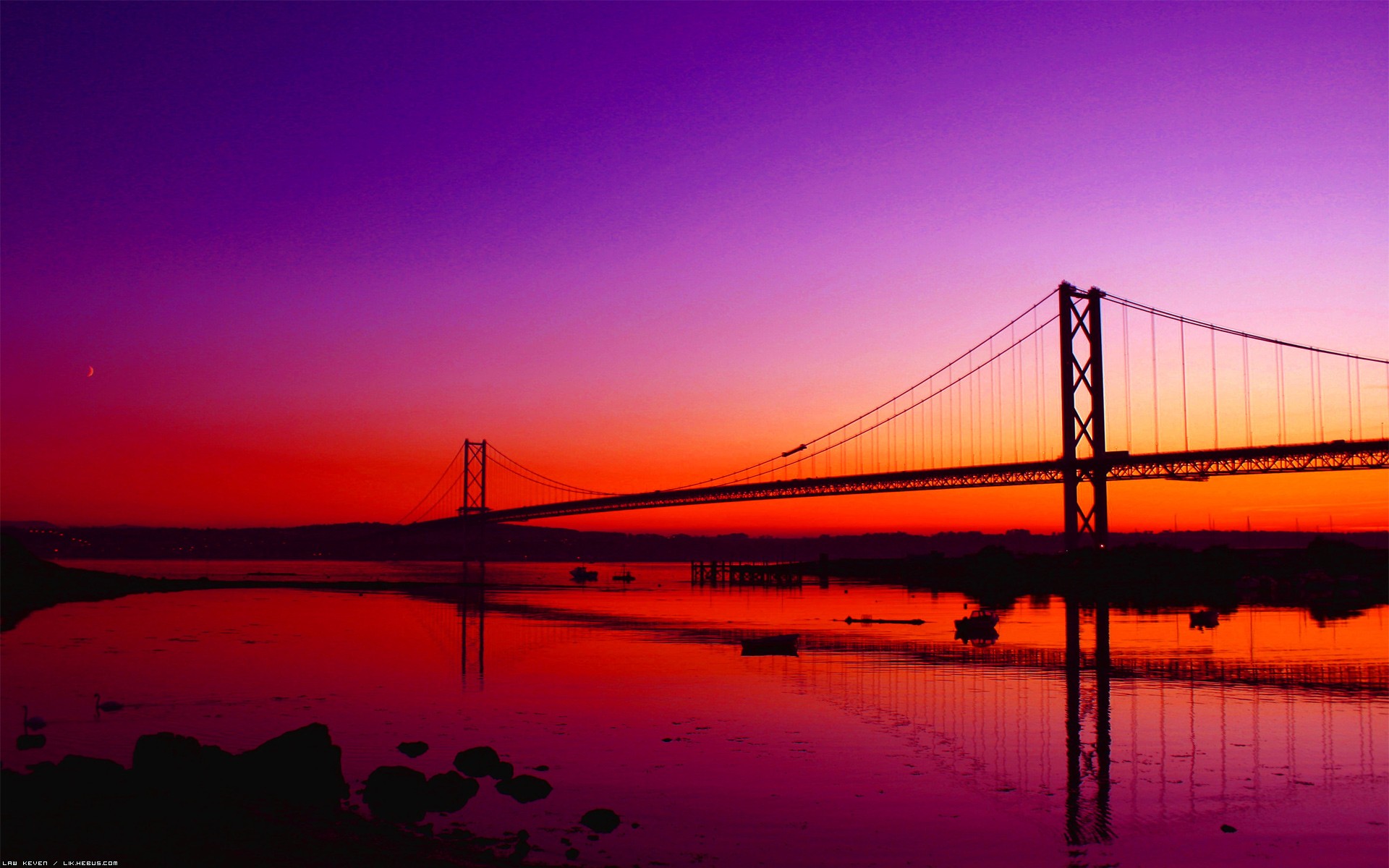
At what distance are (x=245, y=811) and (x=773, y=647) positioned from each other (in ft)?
65.5

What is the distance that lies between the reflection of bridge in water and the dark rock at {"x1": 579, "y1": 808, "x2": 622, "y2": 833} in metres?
4.81

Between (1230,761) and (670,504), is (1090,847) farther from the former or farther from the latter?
(670,504)

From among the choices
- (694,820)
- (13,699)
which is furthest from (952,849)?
(13,699)

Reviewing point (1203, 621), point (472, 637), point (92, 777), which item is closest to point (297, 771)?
point (92, 777)

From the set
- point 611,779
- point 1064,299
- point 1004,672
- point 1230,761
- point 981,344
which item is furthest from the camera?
point 981,344

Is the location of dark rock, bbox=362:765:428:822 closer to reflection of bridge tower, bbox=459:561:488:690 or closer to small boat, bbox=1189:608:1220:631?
reflection of bridge tower, bbox=459:561:488:690

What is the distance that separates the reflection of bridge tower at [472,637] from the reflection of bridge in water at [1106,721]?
173 mm

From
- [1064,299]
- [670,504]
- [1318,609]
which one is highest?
[1064,299]

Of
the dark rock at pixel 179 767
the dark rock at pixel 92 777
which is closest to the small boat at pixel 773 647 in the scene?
the dark rock at pixel 179 767

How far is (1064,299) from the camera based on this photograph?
202ft

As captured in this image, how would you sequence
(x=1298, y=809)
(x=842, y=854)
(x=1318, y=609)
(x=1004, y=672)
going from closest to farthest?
(x=842, y=854) < (x=1298, y=809) < (x=1004, y=672) < (x=1318, y=609)

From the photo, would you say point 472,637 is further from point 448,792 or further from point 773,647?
point 448,792

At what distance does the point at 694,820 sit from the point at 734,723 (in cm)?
639

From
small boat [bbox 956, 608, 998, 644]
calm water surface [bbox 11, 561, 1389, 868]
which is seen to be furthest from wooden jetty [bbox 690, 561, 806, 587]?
calm water surface [bbox 11, 561, 1389, 868]
